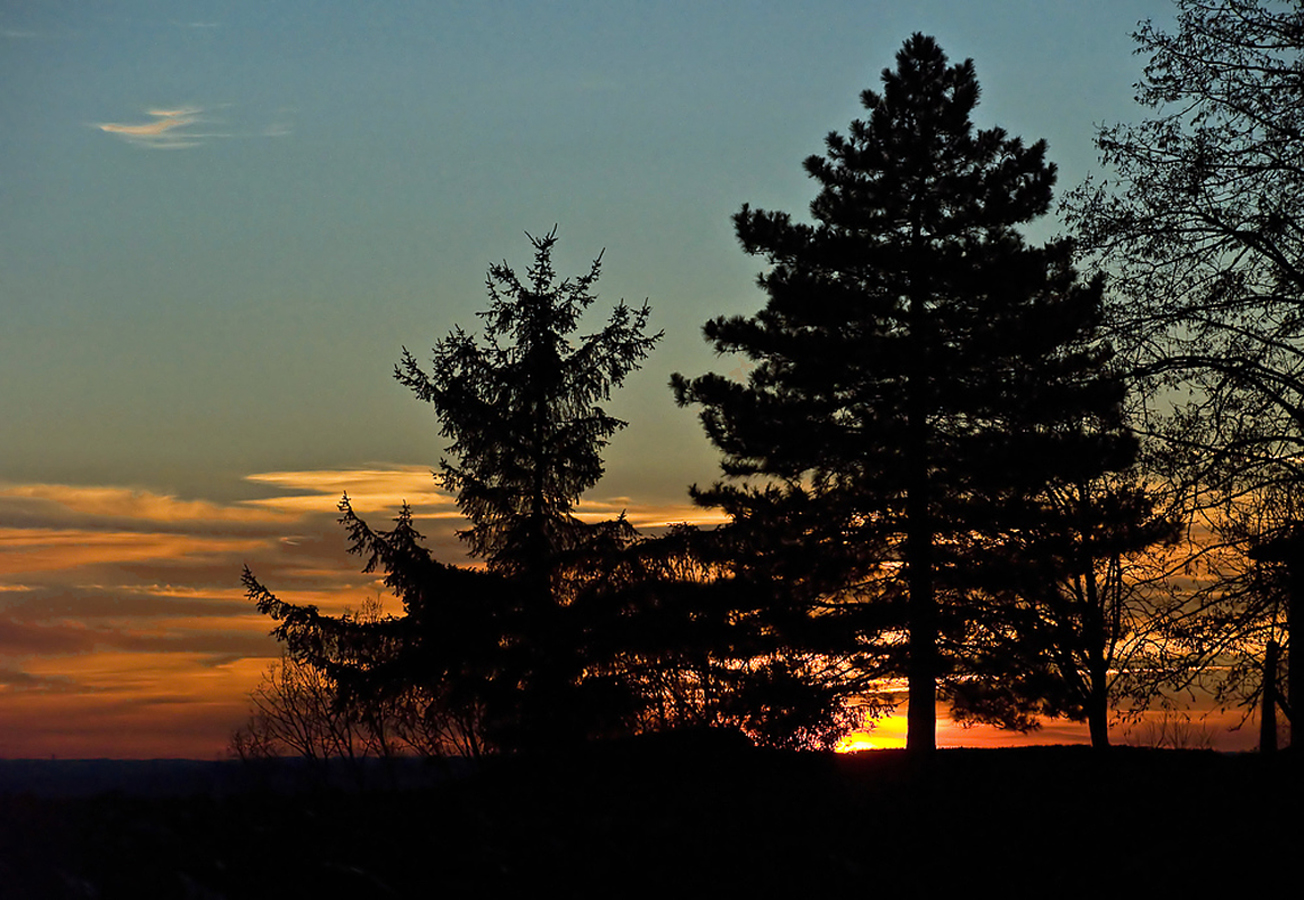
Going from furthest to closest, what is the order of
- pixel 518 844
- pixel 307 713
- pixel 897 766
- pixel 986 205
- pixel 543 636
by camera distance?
pixel 307 713 → pixel 986 205 → pixel 543 636 → pixel 897 766 → pixel 518 844

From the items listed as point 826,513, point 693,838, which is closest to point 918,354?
point 826,513

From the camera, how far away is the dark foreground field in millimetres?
6902

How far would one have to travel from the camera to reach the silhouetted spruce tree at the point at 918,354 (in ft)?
73.3

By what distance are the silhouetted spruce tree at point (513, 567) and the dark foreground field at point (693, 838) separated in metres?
9.88

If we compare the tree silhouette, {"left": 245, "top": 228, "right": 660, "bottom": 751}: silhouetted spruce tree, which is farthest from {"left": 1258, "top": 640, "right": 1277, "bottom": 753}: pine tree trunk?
{"left": 245, "top": 228, "right": 660, "bottom": 751}: silhouetted spruce tree

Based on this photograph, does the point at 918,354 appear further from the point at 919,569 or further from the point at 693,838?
the point at 693,838

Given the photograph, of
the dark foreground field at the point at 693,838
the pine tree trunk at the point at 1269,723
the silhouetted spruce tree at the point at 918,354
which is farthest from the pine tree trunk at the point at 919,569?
the dark foreground field at the point at 693,838

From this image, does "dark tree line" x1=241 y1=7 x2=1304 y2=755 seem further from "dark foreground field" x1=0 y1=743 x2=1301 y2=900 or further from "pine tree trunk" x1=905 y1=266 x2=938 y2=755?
"dark foreground field" x1=0 y1=743 x2=1301 y2=900

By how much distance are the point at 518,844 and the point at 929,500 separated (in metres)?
16.1

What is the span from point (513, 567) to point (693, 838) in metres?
14.2

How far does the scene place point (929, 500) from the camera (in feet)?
73.9

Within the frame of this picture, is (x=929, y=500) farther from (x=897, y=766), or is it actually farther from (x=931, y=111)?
(x=897, y=766)

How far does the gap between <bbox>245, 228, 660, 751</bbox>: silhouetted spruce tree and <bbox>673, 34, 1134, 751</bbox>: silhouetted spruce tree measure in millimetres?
3112

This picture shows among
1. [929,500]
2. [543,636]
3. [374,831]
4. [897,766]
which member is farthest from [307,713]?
[374,831]
